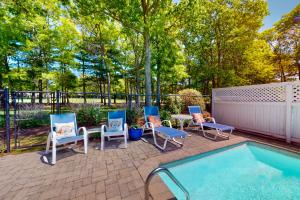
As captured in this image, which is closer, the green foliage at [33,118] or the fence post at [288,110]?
the fence post at [288,110]

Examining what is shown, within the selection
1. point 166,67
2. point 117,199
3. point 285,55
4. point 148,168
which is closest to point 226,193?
point 148,168

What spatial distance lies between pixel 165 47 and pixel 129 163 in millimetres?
7747

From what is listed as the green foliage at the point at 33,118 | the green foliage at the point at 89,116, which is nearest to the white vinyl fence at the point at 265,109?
the green foliage at the point at 89,116

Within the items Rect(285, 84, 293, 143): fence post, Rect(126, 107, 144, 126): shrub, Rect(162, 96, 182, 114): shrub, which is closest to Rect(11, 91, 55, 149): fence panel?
Rect(126, 107, 144, 126): shrub

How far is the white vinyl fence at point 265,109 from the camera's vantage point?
192 inches

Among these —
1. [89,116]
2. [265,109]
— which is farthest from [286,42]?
[89,116]

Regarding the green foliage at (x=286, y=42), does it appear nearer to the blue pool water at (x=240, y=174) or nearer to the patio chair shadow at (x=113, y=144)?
the blue pool water at (x=240, y=174)

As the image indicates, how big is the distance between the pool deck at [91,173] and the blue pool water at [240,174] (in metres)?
0.32

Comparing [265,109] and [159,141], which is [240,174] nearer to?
[159,141]

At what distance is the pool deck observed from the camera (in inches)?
90.3

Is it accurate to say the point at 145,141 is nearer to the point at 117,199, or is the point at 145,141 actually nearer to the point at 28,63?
the point at 117,199

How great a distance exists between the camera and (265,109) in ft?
18.6

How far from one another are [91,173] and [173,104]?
5.28 m

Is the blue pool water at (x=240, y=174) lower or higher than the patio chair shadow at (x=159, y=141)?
lower
